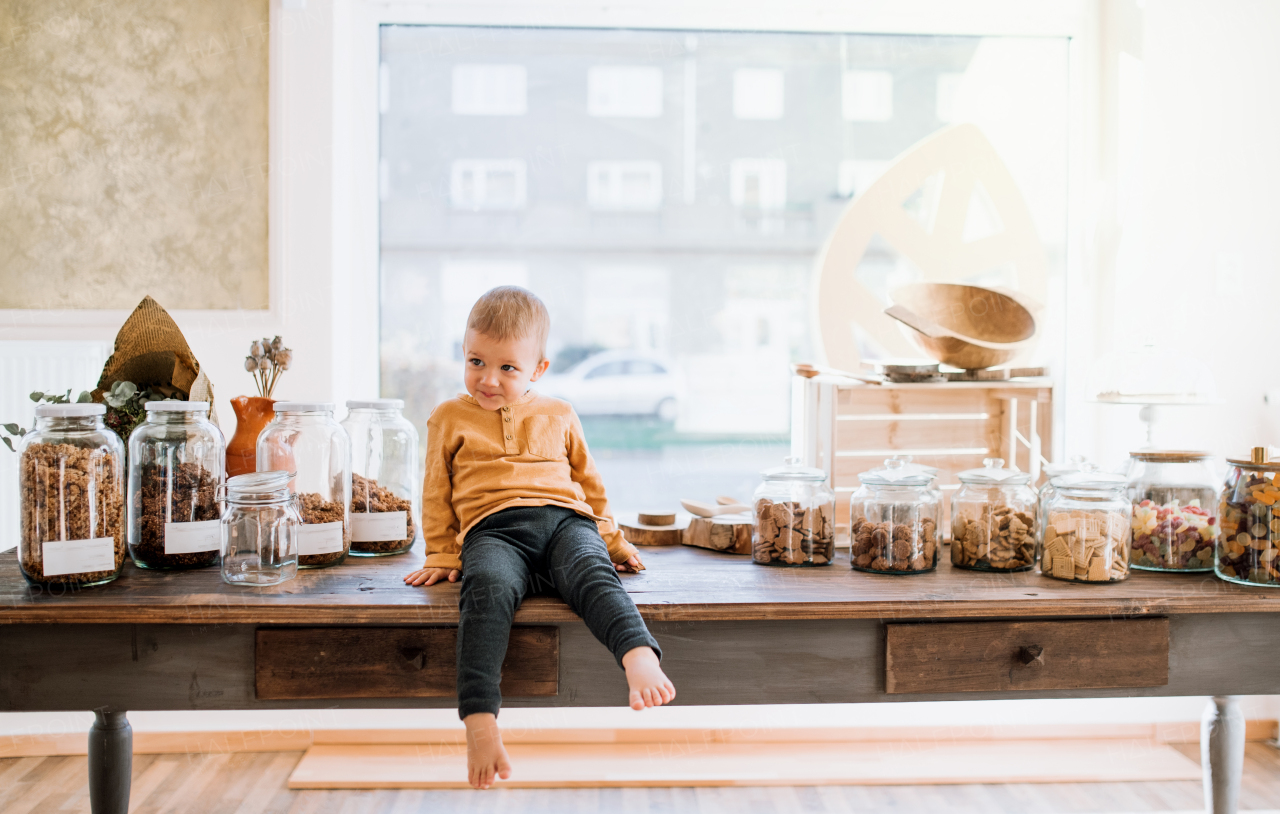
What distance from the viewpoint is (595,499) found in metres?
1.51

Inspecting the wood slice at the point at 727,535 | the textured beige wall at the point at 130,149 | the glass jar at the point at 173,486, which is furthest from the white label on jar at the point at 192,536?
the textured beige wall at the point at 130,149

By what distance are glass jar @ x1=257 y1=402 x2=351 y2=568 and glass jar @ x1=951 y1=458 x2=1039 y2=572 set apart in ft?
3.41

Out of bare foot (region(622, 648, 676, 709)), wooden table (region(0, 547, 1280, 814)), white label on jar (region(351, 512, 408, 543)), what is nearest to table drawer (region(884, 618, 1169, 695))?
wooden table (region(0, 547, 1280, 814))

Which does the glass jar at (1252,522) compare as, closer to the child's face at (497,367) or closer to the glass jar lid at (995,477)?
the glass jar lid at (995,477)

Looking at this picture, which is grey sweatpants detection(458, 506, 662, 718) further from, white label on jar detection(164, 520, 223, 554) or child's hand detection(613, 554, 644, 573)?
white label on jar detection(164, 520, 223, 554)

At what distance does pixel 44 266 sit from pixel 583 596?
1721mm

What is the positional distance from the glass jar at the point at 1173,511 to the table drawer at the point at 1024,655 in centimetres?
20

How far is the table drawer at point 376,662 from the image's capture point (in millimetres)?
1228

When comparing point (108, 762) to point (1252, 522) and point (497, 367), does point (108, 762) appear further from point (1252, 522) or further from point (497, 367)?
point (1252, 522)

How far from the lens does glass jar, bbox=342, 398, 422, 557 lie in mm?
1551

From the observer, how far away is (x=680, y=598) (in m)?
1.28

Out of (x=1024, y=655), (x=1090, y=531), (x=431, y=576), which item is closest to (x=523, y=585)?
(x=431, y=576)

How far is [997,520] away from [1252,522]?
14.5 inches

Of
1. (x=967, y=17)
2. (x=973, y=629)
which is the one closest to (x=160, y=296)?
(x=973, y=629)
